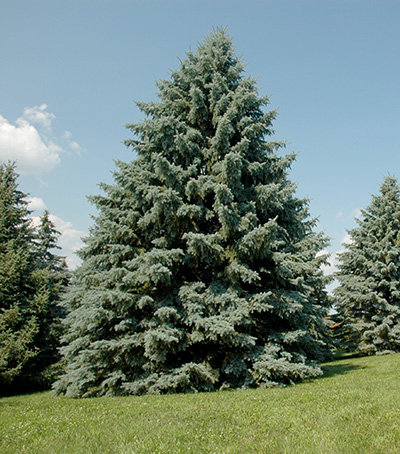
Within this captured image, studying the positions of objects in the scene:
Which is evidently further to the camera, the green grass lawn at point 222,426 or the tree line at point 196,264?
the tree line at point 196,264

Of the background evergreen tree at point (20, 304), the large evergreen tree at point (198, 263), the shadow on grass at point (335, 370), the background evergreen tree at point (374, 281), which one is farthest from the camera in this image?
the background evergreen tree at point (374, 281)

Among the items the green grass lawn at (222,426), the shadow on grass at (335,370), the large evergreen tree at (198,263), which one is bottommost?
the green grass lawn at (222,426)

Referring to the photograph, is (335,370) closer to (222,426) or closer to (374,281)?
(222,426)

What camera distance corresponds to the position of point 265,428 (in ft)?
16.2

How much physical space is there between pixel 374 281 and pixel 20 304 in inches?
828

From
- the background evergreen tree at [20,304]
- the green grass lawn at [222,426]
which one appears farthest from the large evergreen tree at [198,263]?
the background evergreen tree at [20,304]

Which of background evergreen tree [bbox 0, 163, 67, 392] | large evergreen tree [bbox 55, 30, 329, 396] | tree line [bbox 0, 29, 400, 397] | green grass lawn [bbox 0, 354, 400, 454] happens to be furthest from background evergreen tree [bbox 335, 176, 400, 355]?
background evergreen tree [bbox 0, 163, 67, 392]

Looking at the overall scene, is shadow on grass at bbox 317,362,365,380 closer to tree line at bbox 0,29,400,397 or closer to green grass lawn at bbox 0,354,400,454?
tree line at bbox 0,29,400,397

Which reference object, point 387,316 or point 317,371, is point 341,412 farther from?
point 387,316

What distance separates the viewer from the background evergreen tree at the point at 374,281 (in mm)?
20625

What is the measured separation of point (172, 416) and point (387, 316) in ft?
63.6

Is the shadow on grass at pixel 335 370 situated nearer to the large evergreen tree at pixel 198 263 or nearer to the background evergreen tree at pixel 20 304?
the large evergreen tree at pixel 198 263

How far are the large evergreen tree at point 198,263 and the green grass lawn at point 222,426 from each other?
208cm

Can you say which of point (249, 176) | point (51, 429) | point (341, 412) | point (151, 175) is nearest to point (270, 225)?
point (249, 176)
